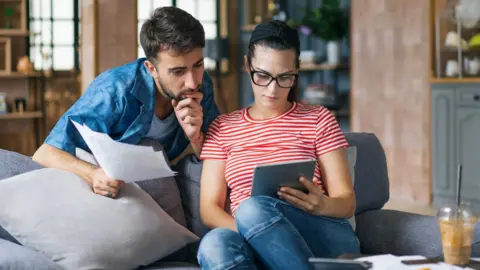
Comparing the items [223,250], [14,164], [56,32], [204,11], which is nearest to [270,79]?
[223,250]

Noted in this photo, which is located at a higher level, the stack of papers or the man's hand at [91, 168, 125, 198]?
the man's hand at [91, 168, 125, 198]

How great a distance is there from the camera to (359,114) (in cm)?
657

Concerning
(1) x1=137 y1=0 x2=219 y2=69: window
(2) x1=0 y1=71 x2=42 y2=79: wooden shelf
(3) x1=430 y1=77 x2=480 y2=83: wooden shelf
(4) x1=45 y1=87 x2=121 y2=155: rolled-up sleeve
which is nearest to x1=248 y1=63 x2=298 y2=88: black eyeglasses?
(4) x1=45 y1=87 x2=121 y2=155: rolled-up sleeve

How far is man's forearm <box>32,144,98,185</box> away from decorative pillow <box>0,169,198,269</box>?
0.07 metres

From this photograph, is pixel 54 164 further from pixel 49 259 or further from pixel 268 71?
pixel 268 71

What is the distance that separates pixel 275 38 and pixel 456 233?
782 millimetres

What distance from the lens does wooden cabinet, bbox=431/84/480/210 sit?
17.4 ft

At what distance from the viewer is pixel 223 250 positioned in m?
1.89

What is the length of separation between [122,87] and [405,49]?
13.1 ft

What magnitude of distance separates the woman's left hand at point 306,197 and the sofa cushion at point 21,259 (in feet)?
2.06

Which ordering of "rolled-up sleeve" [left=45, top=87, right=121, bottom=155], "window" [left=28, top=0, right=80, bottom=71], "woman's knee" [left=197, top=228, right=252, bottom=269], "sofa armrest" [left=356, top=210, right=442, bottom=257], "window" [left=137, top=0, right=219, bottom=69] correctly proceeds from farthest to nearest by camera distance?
"window" [left=137, top=0, right=219, bottom=69] → "window" [left=28, top=0, right=80, bottom=71] → "rolled-up sleeve" [left=45, top=87, right=121, bottom=155] → "sofa armrest" [left=356, top=210, right=442, bottom=257] → "woman's knee" [left=197, top=228, right=252, bottom=269]

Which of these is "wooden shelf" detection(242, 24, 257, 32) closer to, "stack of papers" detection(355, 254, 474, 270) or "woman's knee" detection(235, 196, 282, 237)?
"woman's knee" detection(235, 196, 282, 237)

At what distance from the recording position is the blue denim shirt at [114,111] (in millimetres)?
2336

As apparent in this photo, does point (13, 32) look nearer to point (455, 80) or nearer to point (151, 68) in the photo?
point (455, 80)
